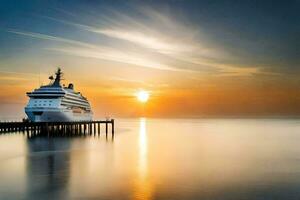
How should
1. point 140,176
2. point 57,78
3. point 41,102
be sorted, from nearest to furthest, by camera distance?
point 140,176, point 41,102, point 57,78

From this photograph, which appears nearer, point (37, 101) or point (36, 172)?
point (36, 172)

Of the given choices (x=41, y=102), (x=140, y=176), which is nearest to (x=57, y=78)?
(x=41, y=102)

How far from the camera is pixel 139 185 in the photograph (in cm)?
3069

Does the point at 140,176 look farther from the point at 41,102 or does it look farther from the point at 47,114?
the point at 41,102

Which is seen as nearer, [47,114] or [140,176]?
[140,176]

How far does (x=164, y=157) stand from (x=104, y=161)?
942cm

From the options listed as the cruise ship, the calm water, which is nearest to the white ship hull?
the cruise ship

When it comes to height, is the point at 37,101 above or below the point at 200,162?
above

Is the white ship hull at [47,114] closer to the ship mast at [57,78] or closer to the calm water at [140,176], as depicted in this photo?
the ship mast at [57,78]

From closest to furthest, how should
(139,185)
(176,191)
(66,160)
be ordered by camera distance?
(176,191) → (139,185) → (66,160)

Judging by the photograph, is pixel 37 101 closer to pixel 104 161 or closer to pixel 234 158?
pixel 104 161

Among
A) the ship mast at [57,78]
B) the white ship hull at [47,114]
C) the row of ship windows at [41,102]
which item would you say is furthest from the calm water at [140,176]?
the ship mast at [57,78]

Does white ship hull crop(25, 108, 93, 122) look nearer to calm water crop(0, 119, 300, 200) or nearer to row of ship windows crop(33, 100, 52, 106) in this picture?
row of ship windows crop(33, 100, 52, 106)

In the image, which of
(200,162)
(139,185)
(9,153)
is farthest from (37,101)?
(139,185)
